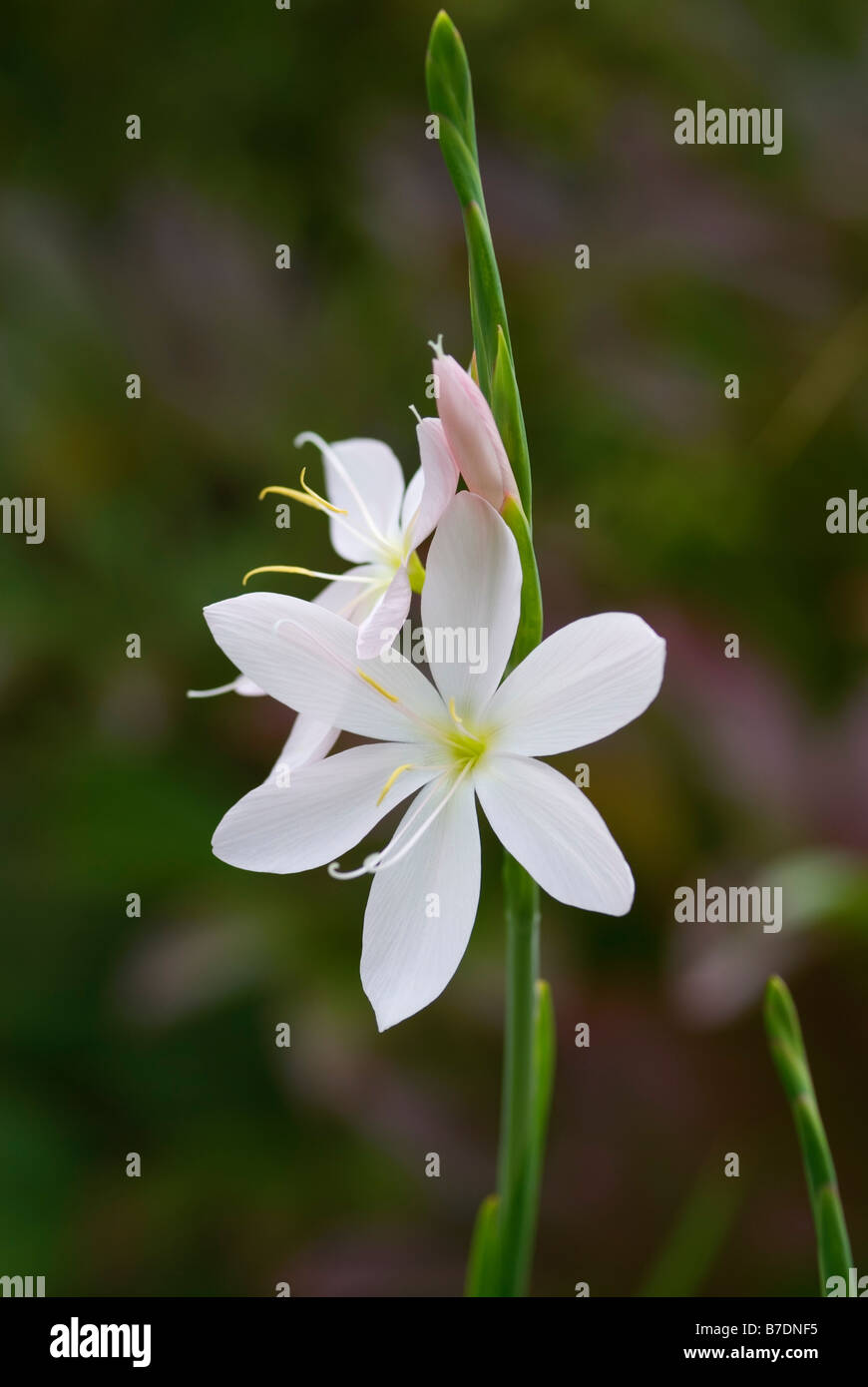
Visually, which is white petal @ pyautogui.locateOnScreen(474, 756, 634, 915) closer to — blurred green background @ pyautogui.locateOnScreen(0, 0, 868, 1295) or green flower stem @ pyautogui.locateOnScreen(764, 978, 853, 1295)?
green flower stem @ pyautogui.locateOnScreen(764, 978, 853, 1295)

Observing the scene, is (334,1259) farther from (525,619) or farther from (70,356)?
(70,356)

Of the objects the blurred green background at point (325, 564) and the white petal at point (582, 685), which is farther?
the blurred green background at point (325, 564)

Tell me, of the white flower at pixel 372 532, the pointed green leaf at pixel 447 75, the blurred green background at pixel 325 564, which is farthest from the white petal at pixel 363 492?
the blurred green background at pixel 325 564

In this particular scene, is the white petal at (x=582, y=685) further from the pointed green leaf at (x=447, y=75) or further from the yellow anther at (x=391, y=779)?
the pointed green leaf at (x=447, y=75)

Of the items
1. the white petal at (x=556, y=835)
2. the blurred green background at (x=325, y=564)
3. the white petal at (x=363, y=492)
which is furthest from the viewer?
the blurred green background at (x=325, y=564)

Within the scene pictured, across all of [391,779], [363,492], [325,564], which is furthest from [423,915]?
[325,564]

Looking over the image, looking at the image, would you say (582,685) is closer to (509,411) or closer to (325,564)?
(509,411)

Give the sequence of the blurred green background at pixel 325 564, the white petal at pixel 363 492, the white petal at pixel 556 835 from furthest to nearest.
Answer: the blurred green background at pixel 325 564 < the white petal at pixel 363 492 < the white petal at pixel 556 835

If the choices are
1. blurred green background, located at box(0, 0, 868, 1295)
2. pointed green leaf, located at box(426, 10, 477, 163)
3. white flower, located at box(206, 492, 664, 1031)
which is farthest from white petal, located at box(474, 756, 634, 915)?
blurred green background, located at box(0, 0, 868, 1295)
